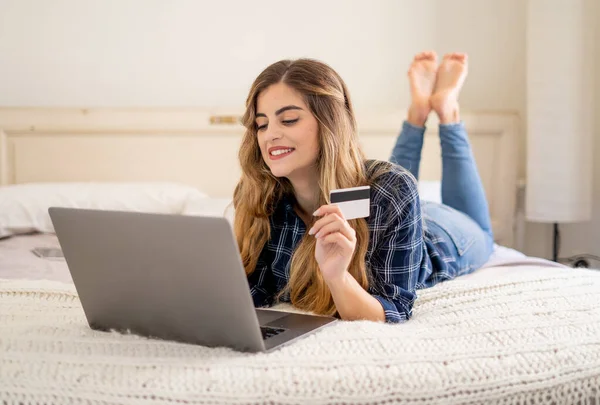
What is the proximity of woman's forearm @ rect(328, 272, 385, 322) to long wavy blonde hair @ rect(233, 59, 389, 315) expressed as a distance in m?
0.08

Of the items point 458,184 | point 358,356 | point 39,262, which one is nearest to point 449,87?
point 458,184

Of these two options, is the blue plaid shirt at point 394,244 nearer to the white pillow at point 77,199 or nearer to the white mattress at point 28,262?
the white mattress at point 28,262

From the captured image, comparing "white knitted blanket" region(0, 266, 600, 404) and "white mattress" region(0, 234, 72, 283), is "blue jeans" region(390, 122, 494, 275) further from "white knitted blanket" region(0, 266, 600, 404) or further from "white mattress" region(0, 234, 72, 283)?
"white mattress" region(0, 234, 72, 283)

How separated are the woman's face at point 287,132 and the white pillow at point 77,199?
969mm

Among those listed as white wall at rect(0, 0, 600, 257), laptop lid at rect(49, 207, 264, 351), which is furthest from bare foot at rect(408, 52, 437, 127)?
laptop lid at rect(49, 207, 264, 351)

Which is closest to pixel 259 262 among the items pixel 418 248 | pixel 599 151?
pixel 418 248

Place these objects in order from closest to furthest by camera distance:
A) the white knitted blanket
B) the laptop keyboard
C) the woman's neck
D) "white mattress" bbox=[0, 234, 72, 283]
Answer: the white knitted blanket
the laptop keyboard
the woman's neck
"white mattress" bbox=[0, 234, 72, 283]

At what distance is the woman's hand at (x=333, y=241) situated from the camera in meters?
1.05

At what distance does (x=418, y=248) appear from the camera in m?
1.32

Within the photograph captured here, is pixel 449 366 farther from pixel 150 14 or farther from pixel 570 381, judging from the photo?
pixel 150 14

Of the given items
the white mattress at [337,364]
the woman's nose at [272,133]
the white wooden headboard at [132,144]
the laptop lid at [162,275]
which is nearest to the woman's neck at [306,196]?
the woman's nose at [272,133]

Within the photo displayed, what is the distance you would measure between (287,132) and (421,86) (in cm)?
105

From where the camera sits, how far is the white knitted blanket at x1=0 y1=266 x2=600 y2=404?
2.74 ft

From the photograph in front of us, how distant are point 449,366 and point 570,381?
0.56ft
